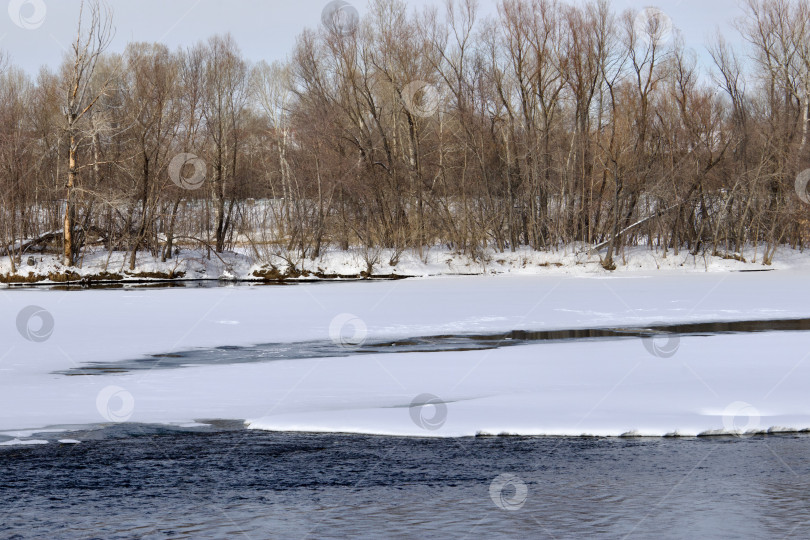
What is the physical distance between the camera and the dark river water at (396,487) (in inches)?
257

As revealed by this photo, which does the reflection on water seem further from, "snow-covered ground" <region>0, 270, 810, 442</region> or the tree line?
the tree line

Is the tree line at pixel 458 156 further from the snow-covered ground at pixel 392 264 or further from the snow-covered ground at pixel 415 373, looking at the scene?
the snow-covered ground at pixel 415 373

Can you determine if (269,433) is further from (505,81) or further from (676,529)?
(505,81)

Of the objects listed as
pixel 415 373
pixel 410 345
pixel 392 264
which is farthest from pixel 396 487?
pixel 392 264

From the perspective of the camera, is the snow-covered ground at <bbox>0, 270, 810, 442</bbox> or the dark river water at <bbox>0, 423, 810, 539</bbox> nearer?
the dark river water at <bbox>0, 423, 810, 539</bbox>

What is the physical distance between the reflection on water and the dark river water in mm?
5075

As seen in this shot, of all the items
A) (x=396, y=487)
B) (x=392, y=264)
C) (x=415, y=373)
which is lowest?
(x=396, y=487)

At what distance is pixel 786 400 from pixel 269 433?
6.45 m

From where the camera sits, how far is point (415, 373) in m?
13.7

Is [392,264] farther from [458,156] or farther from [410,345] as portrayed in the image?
[410,345]

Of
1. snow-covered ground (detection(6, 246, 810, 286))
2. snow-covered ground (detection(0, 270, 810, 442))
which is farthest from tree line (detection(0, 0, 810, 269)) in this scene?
snow-covered ground (detection(0, 270, 810, 442))

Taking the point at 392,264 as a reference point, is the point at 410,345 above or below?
below

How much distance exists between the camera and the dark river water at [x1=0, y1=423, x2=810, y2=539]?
21.4 ft

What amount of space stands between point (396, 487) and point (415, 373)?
20.0 ft
